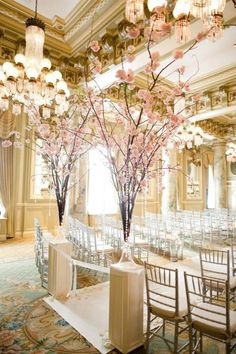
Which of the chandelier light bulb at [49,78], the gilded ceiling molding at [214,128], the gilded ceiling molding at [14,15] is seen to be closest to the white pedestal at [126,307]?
the chandelier light bulb at [49,78]

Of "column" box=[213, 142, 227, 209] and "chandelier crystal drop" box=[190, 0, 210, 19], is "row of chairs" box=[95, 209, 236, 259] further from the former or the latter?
"column" box=[213, 142, 227, 209]

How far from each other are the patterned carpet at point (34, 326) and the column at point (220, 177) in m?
9.97

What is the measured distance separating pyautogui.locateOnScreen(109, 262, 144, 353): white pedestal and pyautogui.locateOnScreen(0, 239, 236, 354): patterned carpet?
17cm

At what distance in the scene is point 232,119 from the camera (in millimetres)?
11031

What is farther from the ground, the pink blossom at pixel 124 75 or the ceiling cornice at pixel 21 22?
the ceiling cornice at pixel 21 22

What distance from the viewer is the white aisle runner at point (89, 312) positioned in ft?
9.04

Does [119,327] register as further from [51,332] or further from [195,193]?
[195,193]

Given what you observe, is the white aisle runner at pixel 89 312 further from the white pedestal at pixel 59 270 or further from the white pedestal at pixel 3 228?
the white pedestal at pixel 3 228

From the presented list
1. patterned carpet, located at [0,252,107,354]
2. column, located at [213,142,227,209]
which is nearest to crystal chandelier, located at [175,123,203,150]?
patterned carpet, located at [0,252,107,354]

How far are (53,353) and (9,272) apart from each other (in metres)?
2.69

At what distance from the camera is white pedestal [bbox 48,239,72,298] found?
3674 millimetres

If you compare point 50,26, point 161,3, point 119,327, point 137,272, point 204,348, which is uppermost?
point 50,26

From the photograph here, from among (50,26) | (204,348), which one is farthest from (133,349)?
(50,26)

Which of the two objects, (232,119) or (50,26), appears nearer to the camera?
(50,26)
